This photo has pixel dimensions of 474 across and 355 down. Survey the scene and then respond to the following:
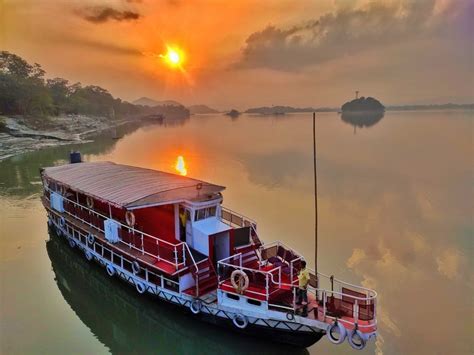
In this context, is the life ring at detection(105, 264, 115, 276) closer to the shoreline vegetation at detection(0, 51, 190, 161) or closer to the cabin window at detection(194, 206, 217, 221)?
the cabin window at detection(194, 206, 217, 221)

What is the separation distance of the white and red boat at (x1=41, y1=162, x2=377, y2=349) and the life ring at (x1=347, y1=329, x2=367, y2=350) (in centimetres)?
2

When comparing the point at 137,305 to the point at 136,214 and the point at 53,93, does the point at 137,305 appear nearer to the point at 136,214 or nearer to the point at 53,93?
the point at 136,214

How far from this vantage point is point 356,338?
27.7 ft

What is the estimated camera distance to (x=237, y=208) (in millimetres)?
22375

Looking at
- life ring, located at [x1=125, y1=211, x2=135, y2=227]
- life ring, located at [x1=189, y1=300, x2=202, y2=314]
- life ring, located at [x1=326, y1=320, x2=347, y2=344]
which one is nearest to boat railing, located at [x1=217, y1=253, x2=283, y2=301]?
life ring, located at [x1=189, y1=300, x2=202, y2=314]

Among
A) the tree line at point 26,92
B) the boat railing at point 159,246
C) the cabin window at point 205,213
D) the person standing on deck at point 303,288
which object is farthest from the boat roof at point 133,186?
the tree line at point 26,92

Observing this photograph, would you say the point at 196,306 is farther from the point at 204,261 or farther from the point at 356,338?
the point at 356,338

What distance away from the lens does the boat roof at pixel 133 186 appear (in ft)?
36.6

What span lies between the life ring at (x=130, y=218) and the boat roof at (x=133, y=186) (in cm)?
76

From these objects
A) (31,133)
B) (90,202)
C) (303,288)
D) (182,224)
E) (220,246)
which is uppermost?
(31,133)

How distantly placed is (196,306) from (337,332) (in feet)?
12.4

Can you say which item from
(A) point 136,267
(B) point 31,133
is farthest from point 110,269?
(B) point 31,133

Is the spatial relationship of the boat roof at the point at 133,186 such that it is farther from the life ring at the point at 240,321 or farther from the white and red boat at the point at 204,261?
the life ring at the point at 240,321

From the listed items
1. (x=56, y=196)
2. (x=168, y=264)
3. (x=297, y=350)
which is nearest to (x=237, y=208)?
(x=56, y=196)
